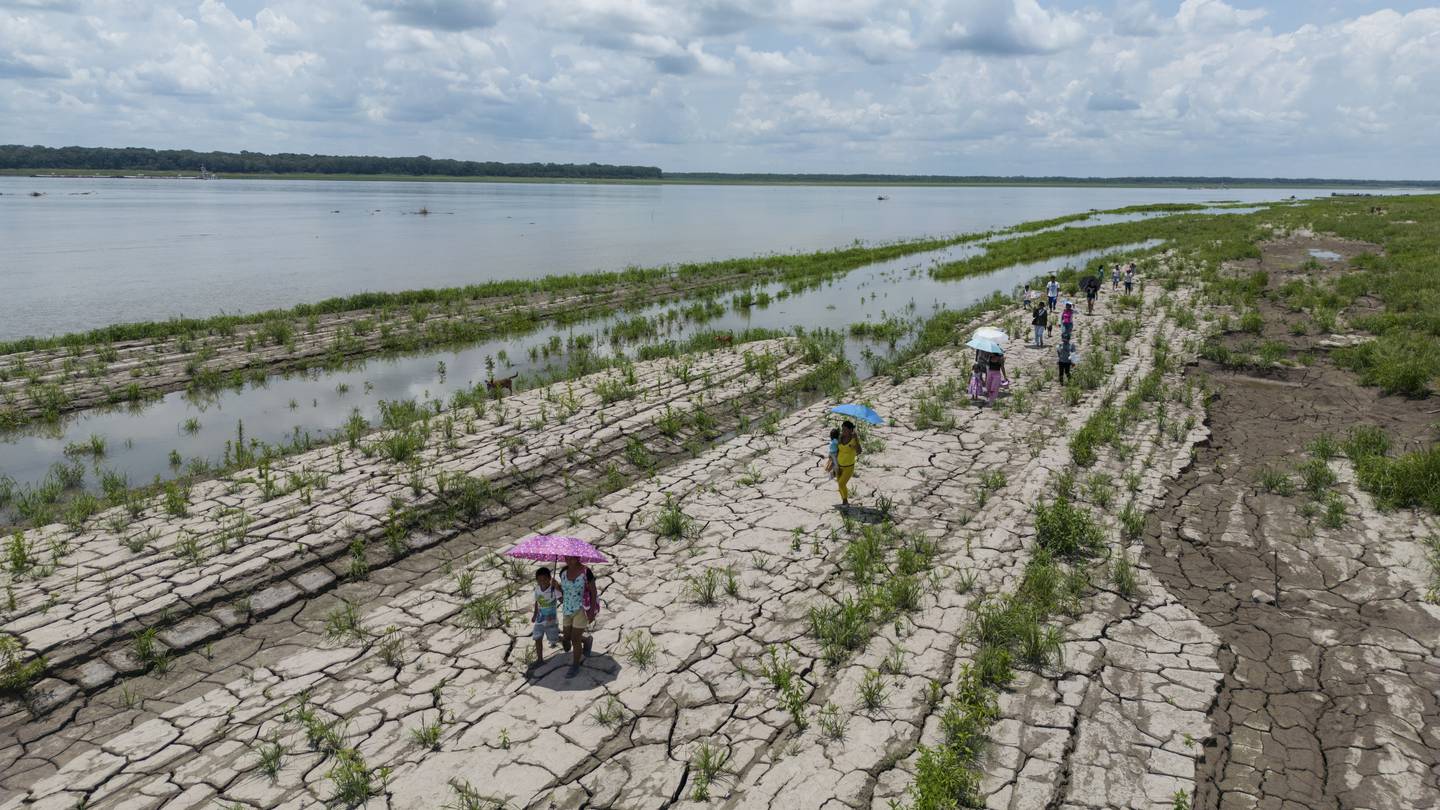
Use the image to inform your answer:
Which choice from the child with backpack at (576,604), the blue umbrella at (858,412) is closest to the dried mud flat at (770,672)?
the child with backpack at (576,604)

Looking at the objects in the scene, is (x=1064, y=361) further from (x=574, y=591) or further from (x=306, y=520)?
(x=306, y=520)

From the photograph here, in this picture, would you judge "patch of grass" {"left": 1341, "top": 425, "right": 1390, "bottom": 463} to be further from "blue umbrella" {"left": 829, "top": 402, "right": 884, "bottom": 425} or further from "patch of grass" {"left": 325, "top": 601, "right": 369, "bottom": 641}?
"patch of grass" {"left": 325, "top": 601, "right": 369, "bottom": 641}

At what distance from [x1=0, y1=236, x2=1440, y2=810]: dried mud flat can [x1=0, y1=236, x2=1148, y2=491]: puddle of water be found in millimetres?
4940

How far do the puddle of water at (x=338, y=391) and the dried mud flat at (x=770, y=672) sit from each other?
16.2 ft

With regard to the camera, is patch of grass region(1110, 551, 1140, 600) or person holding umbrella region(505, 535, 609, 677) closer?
person holding umbrella region(505, 535, 609, 677)

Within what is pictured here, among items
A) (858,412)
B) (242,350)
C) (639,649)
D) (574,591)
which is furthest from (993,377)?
(242,350)

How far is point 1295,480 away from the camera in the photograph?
11.4 metres

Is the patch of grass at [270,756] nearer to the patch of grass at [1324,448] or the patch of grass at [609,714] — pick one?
the patch of grass at [609,714]

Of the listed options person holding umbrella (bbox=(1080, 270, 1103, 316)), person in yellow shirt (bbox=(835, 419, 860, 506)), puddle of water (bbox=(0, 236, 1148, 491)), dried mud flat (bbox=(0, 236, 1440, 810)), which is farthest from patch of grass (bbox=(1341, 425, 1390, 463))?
person holding umbrella (bbox=(1080, 270, 1103, 316))

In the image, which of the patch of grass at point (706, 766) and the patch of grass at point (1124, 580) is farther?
the patch of grass at point (1124, 580)

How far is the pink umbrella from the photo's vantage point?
695 cm

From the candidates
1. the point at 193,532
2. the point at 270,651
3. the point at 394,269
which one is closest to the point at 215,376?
the point at 193,532

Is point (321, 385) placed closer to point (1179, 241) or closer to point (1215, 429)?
point (1215, 429)

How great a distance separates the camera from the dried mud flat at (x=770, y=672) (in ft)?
19.2
